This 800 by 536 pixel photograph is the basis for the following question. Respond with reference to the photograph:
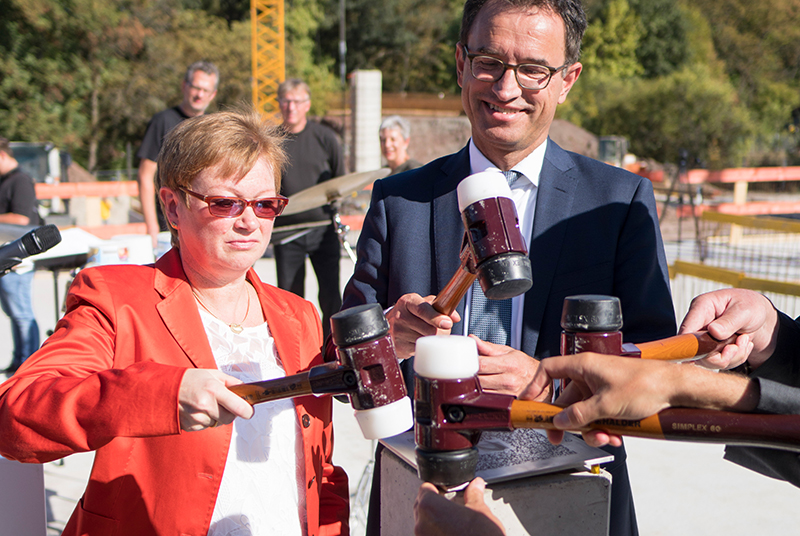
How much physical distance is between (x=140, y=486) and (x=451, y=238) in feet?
3.64

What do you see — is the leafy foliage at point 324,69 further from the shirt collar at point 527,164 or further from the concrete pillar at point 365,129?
the shirt collar at point 527,164

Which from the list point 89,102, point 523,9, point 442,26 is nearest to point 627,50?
point 442,26

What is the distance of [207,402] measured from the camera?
4.64 feet

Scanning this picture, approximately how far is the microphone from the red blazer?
0.17 m

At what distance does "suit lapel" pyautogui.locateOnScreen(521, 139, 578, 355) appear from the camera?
1974mm

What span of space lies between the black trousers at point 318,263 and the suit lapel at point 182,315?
13.6ft

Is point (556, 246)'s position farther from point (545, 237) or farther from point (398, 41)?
point (398, 41)

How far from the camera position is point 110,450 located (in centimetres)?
182

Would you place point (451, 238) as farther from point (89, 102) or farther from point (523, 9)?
point (89, 102)

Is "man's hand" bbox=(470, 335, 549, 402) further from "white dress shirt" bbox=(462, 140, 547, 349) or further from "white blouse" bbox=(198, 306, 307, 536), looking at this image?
"white blouse" bbox=(198, 306, 307, 536)

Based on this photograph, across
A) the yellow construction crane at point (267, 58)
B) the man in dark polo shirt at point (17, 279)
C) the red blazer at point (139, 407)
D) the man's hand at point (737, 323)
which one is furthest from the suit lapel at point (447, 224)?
the yellow construction crane at point (267, 58)

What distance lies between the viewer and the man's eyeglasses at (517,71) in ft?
6.30

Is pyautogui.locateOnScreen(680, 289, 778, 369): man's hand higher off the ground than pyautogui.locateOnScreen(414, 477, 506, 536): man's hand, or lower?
higher

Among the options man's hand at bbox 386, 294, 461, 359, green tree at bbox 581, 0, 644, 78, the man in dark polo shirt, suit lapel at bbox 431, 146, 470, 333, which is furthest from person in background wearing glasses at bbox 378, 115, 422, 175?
green tree at bbox 581, 0, 644, 78
